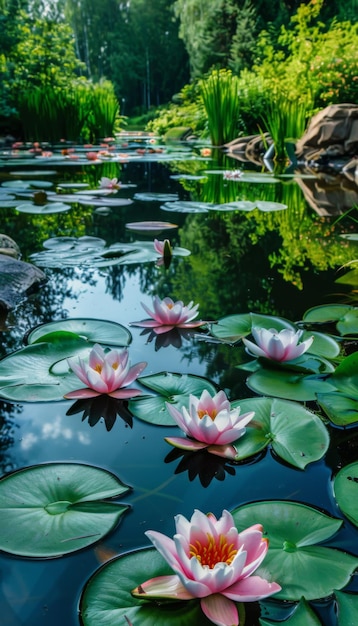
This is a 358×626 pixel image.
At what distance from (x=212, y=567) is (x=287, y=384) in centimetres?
55

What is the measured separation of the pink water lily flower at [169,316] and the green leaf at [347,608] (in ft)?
2.75

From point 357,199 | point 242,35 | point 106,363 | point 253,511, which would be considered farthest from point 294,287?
point 242,35

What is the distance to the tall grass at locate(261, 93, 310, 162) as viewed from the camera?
18.3ft

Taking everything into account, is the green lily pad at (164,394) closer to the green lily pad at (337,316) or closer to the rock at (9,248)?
the green lily pad at (337,316)

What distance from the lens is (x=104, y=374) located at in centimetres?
98

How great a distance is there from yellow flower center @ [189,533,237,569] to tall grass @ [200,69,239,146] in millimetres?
6762

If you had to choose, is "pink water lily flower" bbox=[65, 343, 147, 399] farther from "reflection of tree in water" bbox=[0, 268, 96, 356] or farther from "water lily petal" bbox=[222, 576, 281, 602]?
"water lily petal" bbox=[222, 576, 281, 602]

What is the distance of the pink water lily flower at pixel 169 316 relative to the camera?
1.34 m

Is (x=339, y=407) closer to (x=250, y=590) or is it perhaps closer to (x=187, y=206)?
(x=250, y=590)

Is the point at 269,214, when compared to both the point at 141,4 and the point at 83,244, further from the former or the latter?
the point at 141,4

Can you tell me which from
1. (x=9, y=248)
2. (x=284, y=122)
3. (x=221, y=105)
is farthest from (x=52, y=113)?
(x=9, y=248)

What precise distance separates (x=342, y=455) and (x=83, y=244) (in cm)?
163

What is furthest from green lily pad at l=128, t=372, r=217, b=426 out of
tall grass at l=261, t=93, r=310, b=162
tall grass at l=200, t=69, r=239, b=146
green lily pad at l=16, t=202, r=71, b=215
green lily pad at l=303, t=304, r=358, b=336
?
tall grass at l=200, t=69, r=239, b=146

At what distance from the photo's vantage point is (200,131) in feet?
38.5
